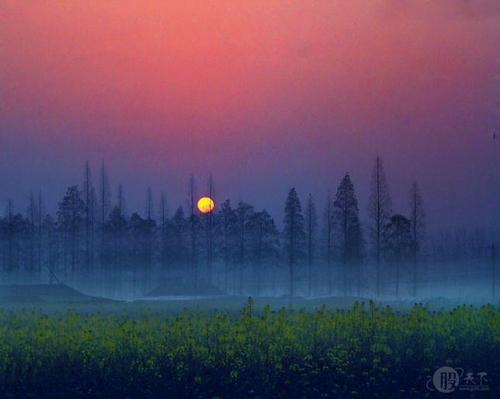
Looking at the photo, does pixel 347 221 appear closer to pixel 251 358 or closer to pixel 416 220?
pixel 416 220

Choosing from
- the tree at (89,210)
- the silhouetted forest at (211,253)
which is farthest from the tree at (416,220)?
the tree at (89,210)

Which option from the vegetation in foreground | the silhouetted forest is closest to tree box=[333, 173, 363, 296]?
the silhouetted forest

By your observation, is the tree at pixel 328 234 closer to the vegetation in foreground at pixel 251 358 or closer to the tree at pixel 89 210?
the tree at pixel 89 210

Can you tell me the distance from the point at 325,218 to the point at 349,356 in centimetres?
4842

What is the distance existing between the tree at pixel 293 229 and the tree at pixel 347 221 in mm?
3841

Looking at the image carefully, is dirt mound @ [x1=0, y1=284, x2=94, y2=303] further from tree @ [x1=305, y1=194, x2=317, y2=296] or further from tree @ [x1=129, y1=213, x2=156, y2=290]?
tree @ [x1=305, y1=194, x2=317, y2=296]

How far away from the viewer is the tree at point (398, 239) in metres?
57.6

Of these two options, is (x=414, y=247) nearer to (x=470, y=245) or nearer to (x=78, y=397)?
(x=470, y=245)

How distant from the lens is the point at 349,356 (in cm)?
1531

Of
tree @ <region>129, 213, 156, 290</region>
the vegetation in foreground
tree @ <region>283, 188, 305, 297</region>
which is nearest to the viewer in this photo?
the vegetation in foreground

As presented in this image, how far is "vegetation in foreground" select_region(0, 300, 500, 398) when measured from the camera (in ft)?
47.3

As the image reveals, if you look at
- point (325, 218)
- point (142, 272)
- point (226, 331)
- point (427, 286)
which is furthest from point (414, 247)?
point (226, 331)

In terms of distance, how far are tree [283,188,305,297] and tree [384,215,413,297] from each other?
7903 mm

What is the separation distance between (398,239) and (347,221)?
3770mm
